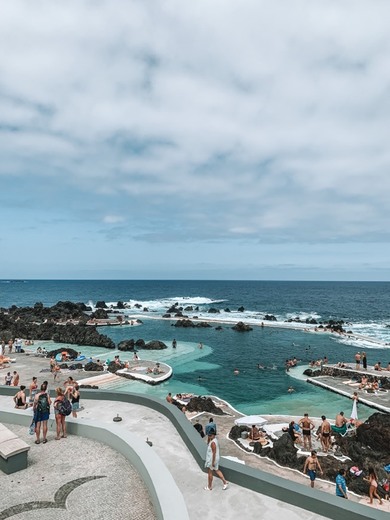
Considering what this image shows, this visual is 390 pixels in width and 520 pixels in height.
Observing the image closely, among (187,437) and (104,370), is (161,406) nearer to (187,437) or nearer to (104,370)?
(187,437)

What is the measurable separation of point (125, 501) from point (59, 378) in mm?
20403

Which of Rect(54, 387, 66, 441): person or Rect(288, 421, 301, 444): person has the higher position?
Rect(54, 387, 66, 441): person

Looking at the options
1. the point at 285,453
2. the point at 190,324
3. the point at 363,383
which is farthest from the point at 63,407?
the point at 190,324

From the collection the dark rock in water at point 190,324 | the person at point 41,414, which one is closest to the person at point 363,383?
the person at point 41,414

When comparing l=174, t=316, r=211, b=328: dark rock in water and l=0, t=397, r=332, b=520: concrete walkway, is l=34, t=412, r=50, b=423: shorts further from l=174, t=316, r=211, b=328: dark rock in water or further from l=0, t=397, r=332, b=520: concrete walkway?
l=174, t=316, r=211, b=328: dark rock in water

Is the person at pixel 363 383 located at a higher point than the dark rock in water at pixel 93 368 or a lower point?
lower

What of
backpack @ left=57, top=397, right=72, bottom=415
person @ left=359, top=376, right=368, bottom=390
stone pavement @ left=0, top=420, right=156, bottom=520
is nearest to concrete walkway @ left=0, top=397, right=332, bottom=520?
stone pavement @ left=0, top=420, right=156, bottom=520

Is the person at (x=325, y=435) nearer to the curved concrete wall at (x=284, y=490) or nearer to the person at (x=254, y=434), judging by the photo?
the person at (x=254, y=434)

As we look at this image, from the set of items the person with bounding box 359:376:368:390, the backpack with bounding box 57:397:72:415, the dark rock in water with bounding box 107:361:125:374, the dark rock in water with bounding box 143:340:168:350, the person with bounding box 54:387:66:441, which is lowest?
the dark rock in water with bounding box 143:340:168:350

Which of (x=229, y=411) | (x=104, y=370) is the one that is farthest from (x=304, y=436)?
(x=104, y=370)

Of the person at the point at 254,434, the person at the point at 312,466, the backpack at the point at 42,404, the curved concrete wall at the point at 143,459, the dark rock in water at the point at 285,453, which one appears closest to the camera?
the curved concrete wall at the point at 143,459

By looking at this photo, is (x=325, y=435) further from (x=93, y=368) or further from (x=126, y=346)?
(x=126, y=346)

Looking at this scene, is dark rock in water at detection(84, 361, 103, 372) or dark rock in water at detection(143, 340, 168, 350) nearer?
dark rock in water at detection(84, 361, 103, 372)

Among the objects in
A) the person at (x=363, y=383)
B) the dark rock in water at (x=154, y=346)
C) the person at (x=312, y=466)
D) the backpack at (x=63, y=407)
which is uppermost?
the backpack at (x=63, y=407)
